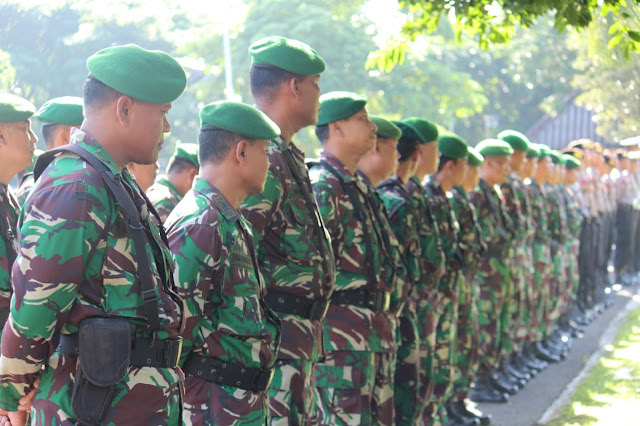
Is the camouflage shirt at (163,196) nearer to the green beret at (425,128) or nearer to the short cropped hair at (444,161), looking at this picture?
the green beret at (425,128)

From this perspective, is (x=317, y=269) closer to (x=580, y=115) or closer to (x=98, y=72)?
(x=98, y=72)

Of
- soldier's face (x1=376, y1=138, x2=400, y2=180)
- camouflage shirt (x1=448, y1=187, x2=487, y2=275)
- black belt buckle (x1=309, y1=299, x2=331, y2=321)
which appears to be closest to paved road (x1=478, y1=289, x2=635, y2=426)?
camouflage shirt (x1=448, y1=187, x2=487, y2=275)

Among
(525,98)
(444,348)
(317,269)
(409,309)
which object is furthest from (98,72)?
(525,98)

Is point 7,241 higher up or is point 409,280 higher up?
point 7,241

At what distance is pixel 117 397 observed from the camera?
251 cm

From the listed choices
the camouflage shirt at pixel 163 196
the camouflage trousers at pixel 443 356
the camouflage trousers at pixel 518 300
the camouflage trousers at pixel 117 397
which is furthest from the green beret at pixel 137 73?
the camouflage trousers at pixel 518 300

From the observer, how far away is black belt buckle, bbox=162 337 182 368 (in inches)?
103

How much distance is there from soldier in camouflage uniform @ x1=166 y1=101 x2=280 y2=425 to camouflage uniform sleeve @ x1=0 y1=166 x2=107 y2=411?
61cm

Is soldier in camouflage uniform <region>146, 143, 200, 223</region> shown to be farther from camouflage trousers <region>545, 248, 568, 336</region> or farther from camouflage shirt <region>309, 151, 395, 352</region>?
camouflage trousers <region>545, 248, 568, 336</region>

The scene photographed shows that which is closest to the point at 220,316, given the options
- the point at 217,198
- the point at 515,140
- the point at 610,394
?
the point at 217,198

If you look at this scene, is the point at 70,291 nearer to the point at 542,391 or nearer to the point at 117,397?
the point at 117,397

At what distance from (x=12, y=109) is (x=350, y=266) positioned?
1822 mm

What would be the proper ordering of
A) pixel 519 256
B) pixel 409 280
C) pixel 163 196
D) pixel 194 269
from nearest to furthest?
1. pixel 194 269
2. pixel 409 280
3. pixel 163 196
4. pixel 519 256

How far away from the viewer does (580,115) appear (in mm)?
37906
